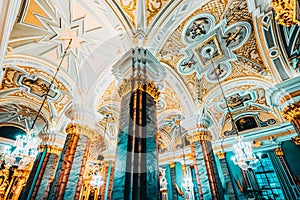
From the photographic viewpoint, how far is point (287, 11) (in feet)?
6.37

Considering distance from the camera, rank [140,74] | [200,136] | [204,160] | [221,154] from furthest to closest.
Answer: [221,154] → [200,136] → [204,160] → [140,74]

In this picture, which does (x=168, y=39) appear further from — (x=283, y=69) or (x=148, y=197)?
(x=148, y=197)

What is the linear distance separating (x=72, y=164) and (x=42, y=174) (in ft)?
10.1

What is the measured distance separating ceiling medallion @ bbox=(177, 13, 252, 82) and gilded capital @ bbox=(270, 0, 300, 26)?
288 centimetres

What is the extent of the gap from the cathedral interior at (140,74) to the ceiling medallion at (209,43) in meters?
0.03

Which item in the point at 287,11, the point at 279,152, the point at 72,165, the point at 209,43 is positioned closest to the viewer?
the point at 287,11

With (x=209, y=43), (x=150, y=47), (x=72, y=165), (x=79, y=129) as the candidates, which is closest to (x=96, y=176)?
(x=72, y=165)

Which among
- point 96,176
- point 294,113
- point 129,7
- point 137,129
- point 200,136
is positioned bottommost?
point 137,129

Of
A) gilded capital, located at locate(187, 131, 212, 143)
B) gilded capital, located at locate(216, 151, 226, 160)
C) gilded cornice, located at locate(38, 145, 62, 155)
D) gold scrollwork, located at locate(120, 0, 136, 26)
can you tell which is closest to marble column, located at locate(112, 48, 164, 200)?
gold scrollwork, located at locate(120, 0, 136, 26)

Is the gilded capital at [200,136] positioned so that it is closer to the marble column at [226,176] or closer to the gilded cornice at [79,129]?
the gilded cornice at [79,129]

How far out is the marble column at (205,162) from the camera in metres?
4.66

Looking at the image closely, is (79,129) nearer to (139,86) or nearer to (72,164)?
(72,164)

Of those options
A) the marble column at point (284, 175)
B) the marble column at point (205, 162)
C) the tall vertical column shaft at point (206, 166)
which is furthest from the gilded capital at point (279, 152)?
the tall vertical column shaft at point (206, 166)

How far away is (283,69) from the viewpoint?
5113mm
